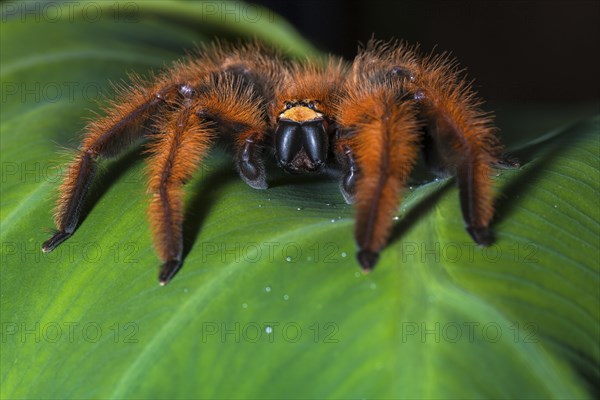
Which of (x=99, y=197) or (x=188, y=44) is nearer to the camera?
(x=99, y=197)

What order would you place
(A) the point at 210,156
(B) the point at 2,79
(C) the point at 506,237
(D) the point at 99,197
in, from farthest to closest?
1. (B) the point at 2,79
2. (A) the point at 210,156
3. (D) the point at 99,197
4. (C) the point at 506,237

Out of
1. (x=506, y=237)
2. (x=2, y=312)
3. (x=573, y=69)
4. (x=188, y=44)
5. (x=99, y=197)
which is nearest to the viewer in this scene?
(x=506, y=237)

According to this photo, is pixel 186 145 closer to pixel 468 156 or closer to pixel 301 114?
pixel 301 114

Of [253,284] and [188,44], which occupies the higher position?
[253,284]

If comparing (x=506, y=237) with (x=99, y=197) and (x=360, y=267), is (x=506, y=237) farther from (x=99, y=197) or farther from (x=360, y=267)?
(x=99, y=197)

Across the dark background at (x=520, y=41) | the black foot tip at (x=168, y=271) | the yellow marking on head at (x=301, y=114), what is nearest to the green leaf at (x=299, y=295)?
the black foot tip at (x=168, y=271)

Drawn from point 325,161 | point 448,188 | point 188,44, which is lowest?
point 188,44

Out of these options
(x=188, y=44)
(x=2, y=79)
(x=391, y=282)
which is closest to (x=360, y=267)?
(x=391, y=282)
